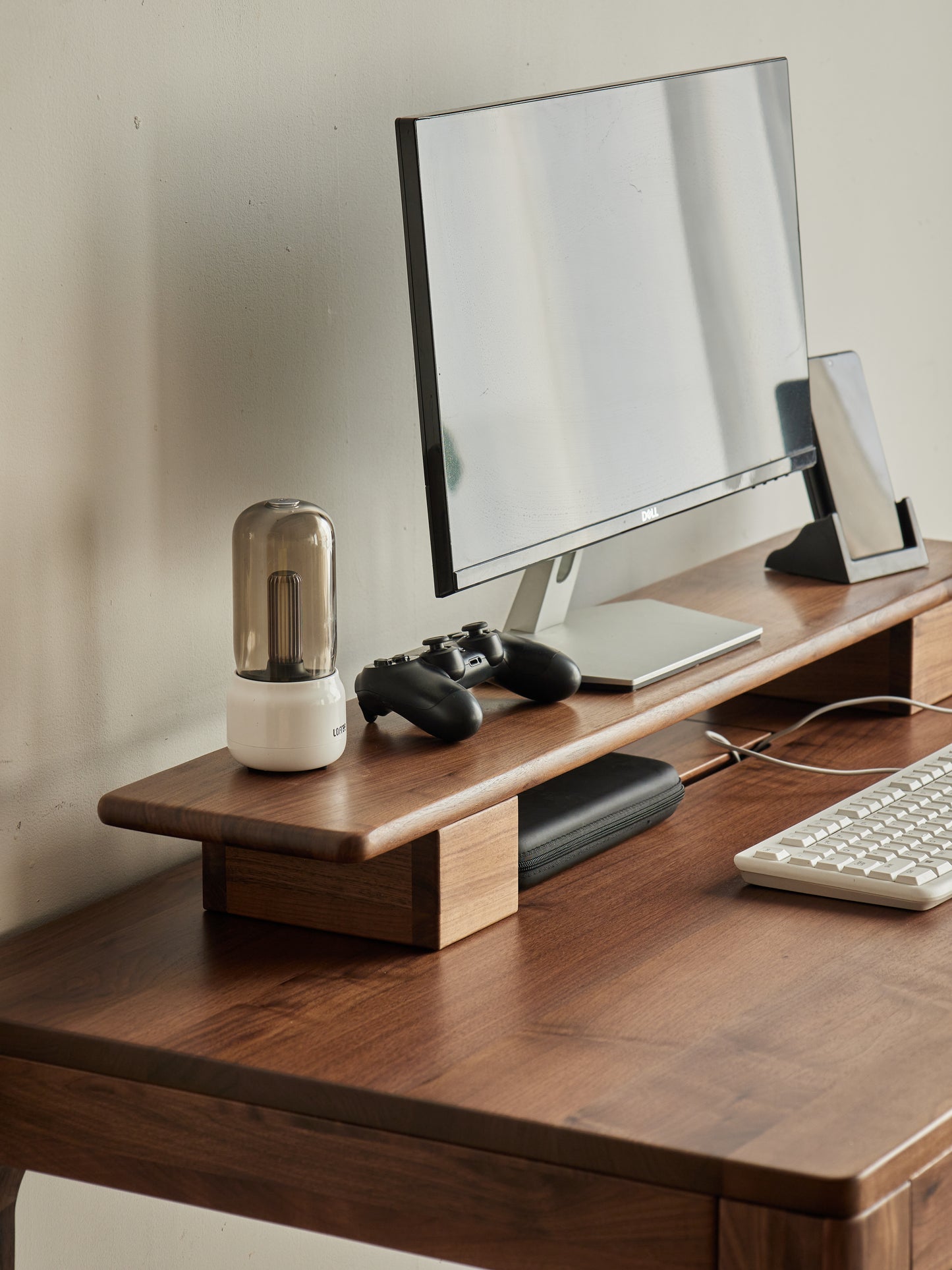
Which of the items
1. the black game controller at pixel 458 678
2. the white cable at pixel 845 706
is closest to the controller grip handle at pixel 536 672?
the black game controller at pixel 458 678

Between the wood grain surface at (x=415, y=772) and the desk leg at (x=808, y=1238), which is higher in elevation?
the wood grain surface at (x=415, y=772)

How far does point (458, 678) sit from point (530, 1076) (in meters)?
0.38

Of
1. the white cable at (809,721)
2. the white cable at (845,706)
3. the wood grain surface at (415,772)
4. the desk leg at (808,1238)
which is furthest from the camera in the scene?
the white cable at (845,706)

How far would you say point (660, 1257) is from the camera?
813mm

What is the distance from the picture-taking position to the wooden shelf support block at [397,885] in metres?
1.07

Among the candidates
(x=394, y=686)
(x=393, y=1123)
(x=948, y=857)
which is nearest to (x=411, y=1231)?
(x=393, y=1123)

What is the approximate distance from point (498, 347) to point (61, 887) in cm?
52

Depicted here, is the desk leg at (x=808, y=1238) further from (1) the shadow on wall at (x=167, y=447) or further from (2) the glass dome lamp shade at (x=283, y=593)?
(1) the shadow on wall at (x=167, y=447)

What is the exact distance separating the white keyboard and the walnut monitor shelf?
0.46 ft

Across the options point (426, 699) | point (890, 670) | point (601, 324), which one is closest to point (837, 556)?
point (890, 670)

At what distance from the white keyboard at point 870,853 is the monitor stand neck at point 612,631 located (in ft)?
0.61

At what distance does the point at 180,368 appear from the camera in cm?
122

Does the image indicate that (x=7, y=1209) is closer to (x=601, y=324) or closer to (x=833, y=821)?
(x=833, y=821)

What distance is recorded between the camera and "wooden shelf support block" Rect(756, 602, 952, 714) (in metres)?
1.66
